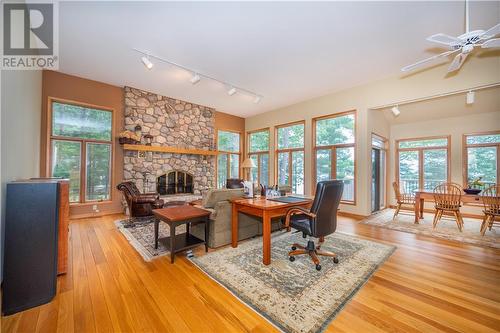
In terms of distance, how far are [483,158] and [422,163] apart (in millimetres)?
1238

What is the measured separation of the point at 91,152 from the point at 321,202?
5564 millimetres

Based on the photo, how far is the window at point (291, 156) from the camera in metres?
6.52

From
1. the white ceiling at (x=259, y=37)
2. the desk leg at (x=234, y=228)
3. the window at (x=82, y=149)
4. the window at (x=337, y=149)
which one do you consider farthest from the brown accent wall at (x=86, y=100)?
the window at (x=337, y=149)

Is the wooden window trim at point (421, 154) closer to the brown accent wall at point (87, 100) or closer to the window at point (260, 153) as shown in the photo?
the window at point (260, 153)

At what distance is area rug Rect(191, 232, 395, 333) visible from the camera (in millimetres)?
1679

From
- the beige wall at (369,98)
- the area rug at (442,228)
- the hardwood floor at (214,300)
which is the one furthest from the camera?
the beige wall at (369,98)

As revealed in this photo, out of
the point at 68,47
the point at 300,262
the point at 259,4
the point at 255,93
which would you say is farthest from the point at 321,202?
the point at 68,47

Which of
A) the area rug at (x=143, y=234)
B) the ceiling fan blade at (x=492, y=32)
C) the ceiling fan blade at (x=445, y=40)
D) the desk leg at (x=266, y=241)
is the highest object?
the ceiling fan blade at (x=445, y=40)

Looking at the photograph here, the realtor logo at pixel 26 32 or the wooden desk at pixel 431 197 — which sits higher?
the realtor logo at pixel 26 32

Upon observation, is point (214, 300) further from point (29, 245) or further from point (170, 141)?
point (170, 141)

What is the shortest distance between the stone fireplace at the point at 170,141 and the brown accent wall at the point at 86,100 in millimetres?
218

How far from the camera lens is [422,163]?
6.16 metres

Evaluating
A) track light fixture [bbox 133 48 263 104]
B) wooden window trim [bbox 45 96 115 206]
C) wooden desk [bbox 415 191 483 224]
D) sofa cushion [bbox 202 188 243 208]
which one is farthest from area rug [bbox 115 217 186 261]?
wooden desk [bbox 415 191 483 224]

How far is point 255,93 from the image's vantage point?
5582 millimetres
